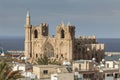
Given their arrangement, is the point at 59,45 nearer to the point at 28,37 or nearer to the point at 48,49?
the point at 48,49

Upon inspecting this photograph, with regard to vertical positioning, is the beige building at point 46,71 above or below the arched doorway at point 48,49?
below

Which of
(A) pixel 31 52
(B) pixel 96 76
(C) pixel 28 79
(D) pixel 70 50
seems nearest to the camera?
(C) pixel 28 79

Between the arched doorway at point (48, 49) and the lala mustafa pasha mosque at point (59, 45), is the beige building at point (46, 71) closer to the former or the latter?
the lala mustafa pasha mosque at point (59, 45)

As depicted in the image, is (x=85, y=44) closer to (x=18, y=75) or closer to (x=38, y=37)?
(x=38, y=37)

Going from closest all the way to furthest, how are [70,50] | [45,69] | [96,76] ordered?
[45,69] → [96,76] → [70,50]

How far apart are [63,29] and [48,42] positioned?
180 inches

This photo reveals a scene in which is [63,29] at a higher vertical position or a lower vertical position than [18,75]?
higher

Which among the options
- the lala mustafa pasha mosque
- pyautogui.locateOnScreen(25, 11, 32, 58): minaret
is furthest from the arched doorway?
pyautogui.locateOnScreen(25, 11, 32, 58): minaret

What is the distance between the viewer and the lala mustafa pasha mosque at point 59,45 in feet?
320

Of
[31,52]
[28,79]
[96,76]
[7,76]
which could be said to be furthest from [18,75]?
[31,52]

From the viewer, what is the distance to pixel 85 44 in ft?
341

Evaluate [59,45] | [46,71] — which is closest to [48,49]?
[59,45]

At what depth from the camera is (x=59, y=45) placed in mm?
99125

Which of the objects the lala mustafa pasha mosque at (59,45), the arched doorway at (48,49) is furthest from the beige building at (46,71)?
the arched doorway at (48,49)
